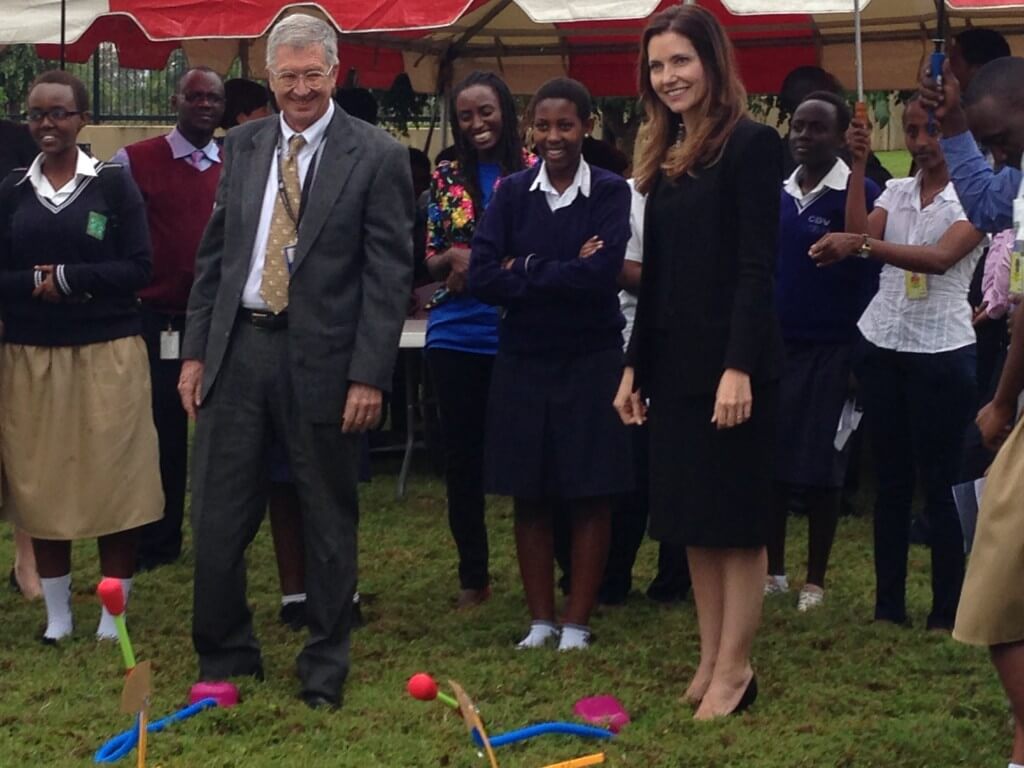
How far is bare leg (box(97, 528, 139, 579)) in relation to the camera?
20.1ft

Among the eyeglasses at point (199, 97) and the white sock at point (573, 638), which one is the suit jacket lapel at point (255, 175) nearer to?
the white sock at point (573, 638)

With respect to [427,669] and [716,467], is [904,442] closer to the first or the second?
[716,467]

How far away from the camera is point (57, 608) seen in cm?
606

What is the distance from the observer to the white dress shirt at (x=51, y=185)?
599 cm

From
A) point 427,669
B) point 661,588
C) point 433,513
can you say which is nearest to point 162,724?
point 427,669

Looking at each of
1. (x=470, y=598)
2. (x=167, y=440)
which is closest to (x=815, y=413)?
(x=470, y=598)

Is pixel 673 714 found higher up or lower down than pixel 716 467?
lower down

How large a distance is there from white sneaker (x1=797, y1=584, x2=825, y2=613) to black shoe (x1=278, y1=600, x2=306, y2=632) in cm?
190

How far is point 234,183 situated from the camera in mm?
5254

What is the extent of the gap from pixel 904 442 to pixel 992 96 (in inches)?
76.4

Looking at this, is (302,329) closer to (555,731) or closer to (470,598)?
(555,731)

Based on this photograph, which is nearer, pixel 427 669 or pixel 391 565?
pixel 427 669

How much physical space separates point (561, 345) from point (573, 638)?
102 cm

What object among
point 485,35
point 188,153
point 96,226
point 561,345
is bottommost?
point 561,345
